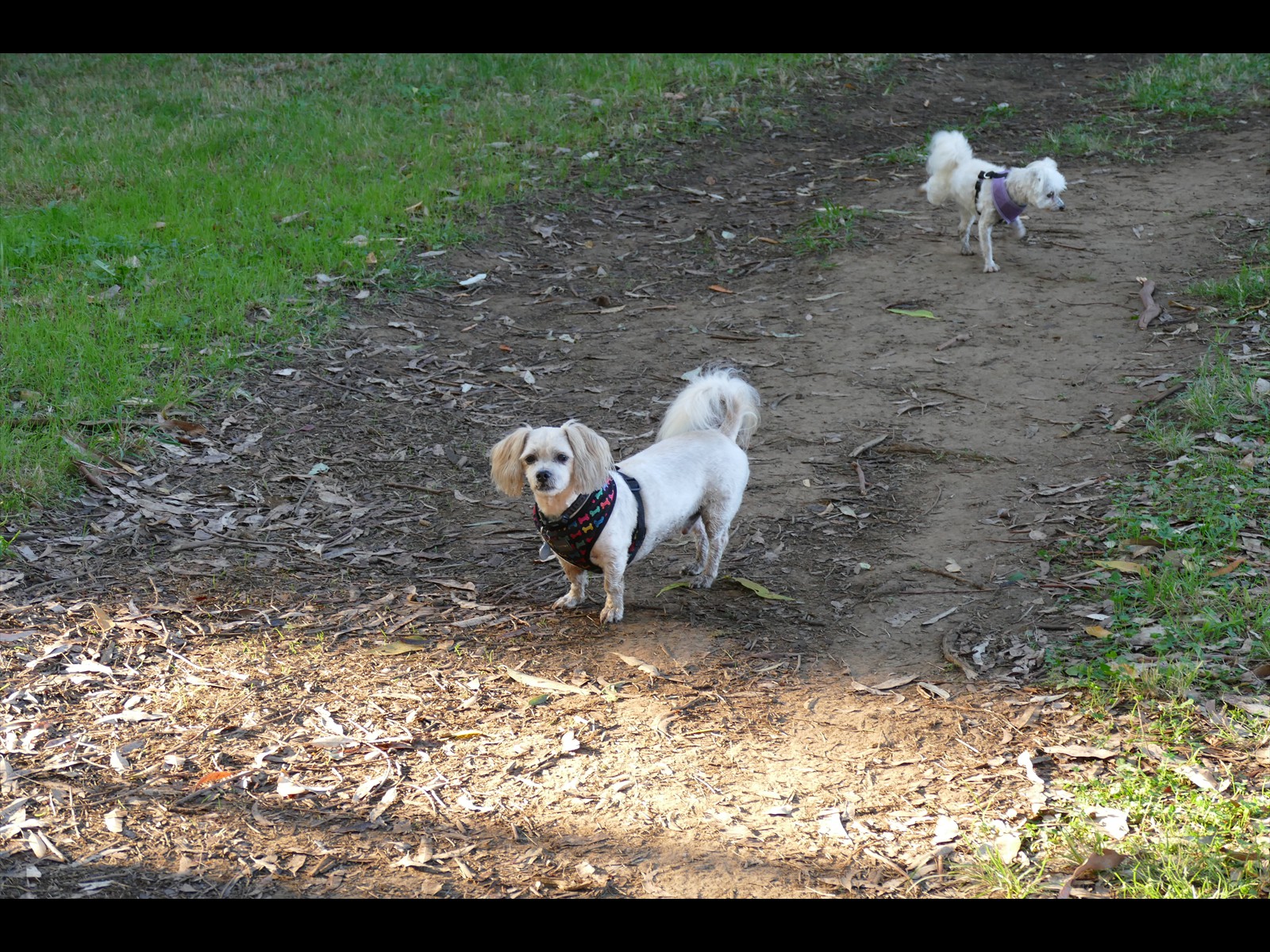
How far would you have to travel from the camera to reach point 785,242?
916 cm

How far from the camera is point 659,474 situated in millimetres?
4750

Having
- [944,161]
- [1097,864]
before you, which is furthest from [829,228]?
[1097,864]

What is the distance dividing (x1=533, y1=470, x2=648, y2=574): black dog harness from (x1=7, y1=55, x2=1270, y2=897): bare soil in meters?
0.41

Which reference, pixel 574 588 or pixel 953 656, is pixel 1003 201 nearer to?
pixel 953 656

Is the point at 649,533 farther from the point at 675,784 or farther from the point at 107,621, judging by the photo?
the point at 107,621

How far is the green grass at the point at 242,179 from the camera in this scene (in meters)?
6.54

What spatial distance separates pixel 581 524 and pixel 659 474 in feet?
1.70

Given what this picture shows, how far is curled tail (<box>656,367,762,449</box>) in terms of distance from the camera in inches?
199

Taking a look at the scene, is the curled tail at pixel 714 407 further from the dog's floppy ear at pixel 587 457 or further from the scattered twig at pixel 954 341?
the scattered twig at pixel 954 341

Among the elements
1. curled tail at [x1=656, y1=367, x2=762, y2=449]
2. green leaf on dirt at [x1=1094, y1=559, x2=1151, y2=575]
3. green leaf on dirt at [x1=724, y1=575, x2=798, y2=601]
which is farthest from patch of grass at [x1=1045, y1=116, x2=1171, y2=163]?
green leaf on dirt at [x1=724, y1=575, x2=798, y2=601]

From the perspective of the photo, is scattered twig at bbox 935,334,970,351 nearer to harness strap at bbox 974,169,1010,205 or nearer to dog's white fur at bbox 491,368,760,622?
harness strap at bbox 974,169,1010,205

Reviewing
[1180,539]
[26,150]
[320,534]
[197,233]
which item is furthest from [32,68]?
[1180,539]

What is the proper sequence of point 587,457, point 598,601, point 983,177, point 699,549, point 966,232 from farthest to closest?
point 966,232, point 983,177, point 699,549, point 598,601, point 587,457

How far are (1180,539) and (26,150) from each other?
409 inches
